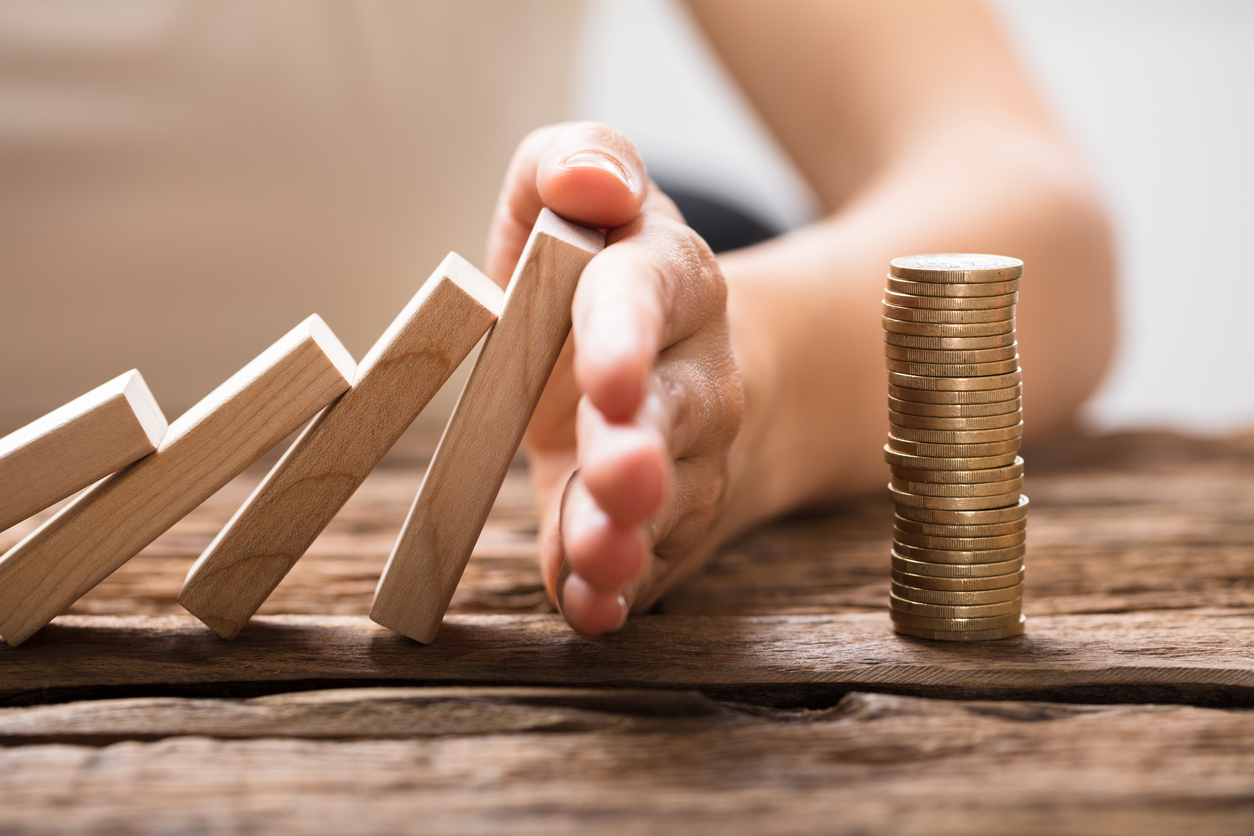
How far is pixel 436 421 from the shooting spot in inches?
51.0

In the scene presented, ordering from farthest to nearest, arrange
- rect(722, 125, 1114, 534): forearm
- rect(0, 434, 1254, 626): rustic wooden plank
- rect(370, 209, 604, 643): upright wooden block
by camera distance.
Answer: rect(722, 125, 1114, 534): forearm, rect(0, 434, 1254, 626): rustic wooden plank, rect(370, 209, 604, 643): upright wooden block

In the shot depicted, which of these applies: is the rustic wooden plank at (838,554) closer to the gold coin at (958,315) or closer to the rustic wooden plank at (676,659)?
the rustic wooden plank at (676,659)

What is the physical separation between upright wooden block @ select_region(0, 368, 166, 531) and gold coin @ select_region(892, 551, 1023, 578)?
0.40m

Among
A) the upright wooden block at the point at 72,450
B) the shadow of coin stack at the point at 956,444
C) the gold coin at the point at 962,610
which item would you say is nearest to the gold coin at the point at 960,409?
the shadow of coin stack at the point at 956,444

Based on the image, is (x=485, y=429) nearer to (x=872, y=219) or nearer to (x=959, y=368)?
(x=959, y=368)

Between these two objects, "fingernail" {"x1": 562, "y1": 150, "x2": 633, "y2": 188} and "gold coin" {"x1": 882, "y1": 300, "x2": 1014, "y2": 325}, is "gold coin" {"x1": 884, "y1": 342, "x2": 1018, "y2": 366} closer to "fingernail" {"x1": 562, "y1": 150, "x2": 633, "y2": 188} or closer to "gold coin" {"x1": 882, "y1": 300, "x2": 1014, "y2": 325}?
"gold coin" {"x1": 882, "y1": 300, "x2": 1014, "y2": 325}

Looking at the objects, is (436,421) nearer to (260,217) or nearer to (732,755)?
(260,217)

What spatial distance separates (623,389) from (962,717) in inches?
8.9

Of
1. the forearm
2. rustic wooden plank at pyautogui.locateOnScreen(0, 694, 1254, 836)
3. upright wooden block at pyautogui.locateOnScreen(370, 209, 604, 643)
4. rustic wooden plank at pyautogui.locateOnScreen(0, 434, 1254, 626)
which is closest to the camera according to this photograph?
rustic wooden plank at pyautogui.locateOnScreen(0, 694, 1254, 836)

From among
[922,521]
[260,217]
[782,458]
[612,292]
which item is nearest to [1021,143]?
[782,458]

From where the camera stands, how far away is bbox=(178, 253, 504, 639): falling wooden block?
1.65ft

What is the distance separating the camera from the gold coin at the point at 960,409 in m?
0.52

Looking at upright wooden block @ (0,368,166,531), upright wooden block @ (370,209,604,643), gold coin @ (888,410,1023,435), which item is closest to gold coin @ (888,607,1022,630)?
gold coin @ (888,410,1023,435)

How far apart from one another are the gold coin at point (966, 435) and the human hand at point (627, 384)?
0.10m
